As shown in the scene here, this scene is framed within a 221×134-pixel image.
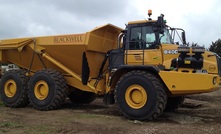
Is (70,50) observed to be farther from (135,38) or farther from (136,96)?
(136,96)

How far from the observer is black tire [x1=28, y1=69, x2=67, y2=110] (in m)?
10.2

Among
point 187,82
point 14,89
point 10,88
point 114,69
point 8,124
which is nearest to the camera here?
point 8,124

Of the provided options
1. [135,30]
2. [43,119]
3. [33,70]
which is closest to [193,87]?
[135,30]

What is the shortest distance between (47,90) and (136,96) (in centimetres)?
326

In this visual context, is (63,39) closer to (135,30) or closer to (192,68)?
(135,30)

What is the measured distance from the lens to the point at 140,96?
27.7 feet

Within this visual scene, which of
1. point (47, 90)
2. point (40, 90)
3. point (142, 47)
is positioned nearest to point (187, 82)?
point (142, 47)

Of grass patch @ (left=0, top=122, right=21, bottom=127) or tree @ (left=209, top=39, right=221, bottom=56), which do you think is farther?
tree @ (left=209, top=39, right=221, bottom=56)

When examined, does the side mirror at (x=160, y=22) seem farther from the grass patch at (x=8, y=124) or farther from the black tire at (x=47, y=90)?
the grass patch at (x=8, y=124)

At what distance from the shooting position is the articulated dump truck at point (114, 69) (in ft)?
26.7

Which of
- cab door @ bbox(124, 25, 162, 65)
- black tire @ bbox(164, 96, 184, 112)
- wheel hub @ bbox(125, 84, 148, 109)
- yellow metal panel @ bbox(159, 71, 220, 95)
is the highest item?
cab door @ bbox(124, 25, 162, 65)

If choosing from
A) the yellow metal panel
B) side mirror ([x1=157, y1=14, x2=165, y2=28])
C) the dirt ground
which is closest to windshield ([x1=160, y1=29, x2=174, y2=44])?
side mirror ([x1=157, y1=14, x2=165, y2=28])

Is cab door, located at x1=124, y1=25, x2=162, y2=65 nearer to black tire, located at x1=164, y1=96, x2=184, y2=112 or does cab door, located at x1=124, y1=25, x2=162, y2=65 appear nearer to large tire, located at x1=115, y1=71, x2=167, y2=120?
large tire, located at x1=115, y1=71, x2=167, y2=120

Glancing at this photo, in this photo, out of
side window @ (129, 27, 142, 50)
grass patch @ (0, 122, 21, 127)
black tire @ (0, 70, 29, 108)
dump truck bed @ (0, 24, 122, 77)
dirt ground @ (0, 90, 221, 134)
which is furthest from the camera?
black tire @ (0, 70, 29, 108)
